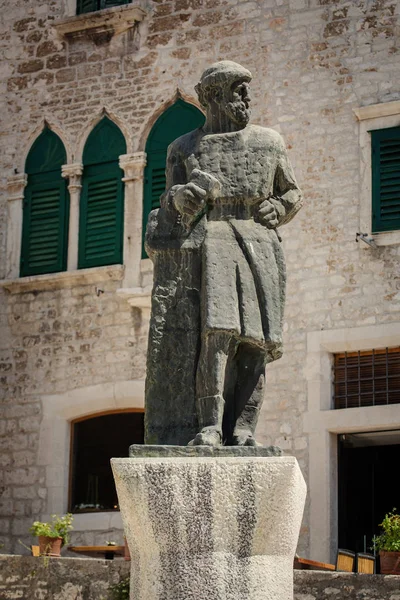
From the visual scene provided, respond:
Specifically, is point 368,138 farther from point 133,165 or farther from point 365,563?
point 365,563

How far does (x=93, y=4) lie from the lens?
17641 mm

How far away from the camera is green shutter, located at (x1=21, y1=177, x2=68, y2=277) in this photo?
1719cm

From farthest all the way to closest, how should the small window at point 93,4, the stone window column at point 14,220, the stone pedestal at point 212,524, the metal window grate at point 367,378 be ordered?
the small window at point 93,4
the stone window column at point 14,220
the metal window grate at point 367,378
the stone pedestal at point 212,524

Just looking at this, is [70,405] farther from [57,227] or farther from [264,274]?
[264,274]

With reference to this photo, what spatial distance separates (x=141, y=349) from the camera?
1628 centimetres

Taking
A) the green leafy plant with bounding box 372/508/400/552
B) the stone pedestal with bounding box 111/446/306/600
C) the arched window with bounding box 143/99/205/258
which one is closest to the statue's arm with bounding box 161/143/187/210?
the stone pedestal with bounding box 111/446/306/600

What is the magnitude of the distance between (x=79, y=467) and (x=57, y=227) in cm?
296

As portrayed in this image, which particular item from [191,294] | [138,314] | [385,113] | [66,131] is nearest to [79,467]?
[138,314]

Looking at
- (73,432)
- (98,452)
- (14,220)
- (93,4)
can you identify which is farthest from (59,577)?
(93,4)

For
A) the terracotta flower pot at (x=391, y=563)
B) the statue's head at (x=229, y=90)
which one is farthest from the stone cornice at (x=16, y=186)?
the statue's head at (x=229, y=90)

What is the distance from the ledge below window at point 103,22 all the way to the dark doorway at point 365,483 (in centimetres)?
580

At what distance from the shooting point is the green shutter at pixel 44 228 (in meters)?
17.2

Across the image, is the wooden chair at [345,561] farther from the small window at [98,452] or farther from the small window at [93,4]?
the small window at [93,4]

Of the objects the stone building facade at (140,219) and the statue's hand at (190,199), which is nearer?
the statue's hand at (190,199)
